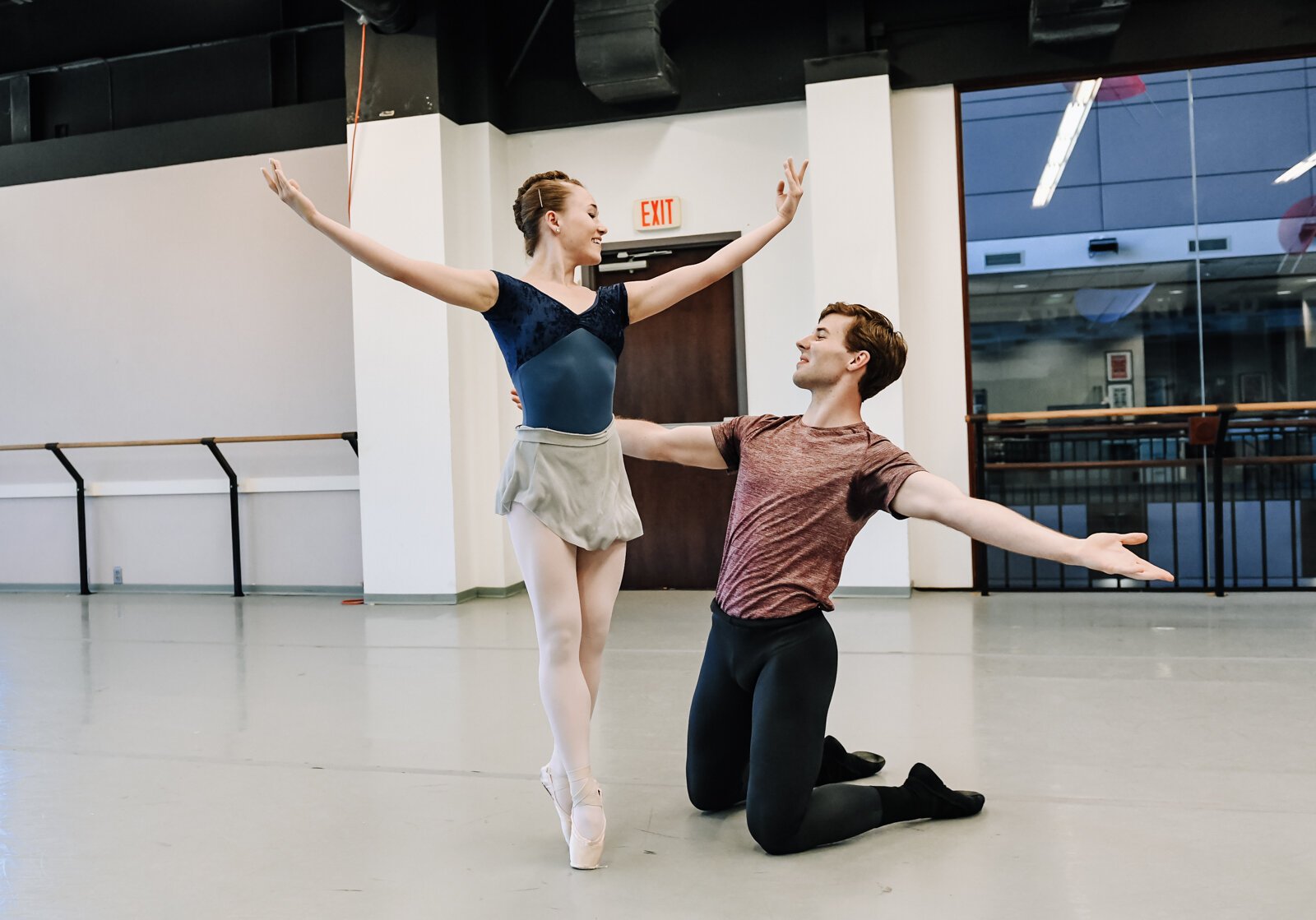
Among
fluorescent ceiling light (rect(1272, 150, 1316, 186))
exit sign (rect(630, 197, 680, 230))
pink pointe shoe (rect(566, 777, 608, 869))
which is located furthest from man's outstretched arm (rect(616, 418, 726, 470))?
fluorescent ceiling light (rect(1272, 150, 1316, 186))

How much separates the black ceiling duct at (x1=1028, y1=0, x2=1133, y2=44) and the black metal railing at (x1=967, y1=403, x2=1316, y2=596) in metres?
1.86

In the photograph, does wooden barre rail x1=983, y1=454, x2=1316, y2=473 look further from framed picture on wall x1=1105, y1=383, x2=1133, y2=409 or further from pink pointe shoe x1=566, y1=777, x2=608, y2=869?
pink pointe shoe x1=566, y1=777, x2=608, y2=869

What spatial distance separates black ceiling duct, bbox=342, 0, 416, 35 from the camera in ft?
16.8

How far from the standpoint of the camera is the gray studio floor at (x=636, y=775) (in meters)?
1.89

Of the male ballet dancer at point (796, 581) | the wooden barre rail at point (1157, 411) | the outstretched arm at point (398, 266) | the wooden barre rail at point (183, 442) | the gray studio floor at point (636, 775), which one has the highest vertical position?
the outstretched arm at point (398, 266)

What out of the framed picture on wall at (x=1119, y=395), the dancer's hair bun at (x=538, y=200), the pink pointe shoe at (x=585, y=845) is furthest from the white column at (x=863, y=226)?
the pink pointe shoe at (x=585, y=845)

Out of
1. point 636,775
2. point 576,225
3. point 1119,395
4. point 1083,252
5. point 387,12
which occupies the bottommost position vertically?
point 636,775

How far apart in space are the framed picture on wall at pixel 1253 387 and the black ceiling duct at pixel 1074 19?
1.90 m

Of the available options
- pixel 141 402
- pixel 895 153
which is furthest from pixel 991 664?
pixel 141 402

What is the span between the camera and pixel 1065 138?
548cm

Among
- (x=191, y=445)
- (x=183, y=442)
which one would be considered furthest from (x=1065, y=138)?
(x=191, y=445)

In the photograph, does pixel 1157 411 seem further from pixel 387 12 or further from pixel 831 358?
pixel 387 12

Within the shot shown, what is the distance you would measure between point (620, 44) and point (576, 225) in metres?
3.30

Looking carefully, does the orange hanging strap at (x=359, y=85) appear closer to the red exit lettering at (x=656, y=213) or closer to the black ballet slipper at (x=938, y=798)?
the red exit lettering at (x=656, y=213)
